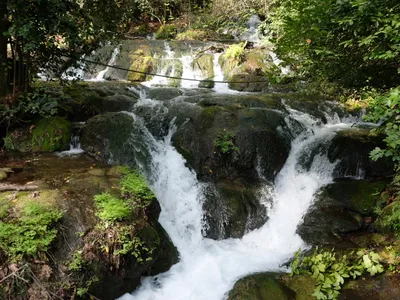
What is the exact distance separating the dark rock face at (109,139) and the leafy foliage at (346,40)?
3.95m

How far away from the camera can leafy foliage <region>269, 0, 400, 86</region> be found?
3518 mm

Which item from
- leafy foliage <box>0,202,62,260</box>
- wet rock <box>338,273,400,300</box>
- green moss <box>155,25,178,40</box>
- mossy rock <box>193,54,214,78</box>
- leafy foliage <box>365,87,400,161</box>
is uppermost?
green moss <box>155,25,178,40</box>

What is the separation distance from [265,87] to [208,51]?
4.42 m

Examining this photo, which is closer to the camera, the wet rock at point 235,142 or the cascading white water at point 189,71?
the wet rock at point 235,142

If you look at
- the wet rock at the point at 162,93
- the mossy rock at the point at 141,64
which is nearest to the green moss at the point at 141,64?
the mossy rock at the point at 141,64

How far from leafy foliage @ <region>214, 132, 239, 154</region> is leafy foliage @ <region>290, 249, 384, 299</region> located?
9.41 feet

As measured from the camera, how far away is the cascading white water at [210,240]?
516cm

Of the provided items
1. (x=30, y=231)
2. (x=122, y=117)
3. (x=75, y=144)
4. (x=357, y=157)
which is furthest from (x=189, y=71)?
(x=30, y=231)

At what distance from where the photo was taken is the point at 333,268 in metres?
4.93

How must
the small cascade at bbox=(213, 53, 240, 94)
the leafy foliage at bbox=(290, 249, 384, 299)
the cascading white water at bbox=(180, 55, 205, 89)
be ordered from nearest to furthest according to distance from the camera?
the leafy foliage at bbox=(290, 249, 384, 299) → the small cascade at bbox=(213, 53, 240, 94) → the cascading white water at bbox=(180, 55, 205, 89)

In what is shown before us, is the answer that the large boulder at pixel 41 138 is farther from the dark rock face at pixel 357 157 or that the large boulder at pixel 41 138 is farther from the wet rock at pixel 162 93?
the dark rock face at pixel 357 157

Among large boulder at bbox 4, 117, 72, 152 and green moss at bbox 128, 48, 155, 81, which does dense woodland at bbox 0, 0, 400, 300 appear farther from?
green moss at bbox 128, 48, 155, 81

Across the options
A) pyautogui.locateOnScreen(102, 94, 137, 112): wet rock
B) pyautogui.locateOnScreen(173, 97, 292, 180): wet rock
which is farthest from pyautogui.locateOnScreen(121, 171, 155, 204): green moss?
pyautogui.locateOnScreen(102, 94, 137, 112): wet rock

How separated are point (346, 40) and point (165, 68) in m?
10.8
